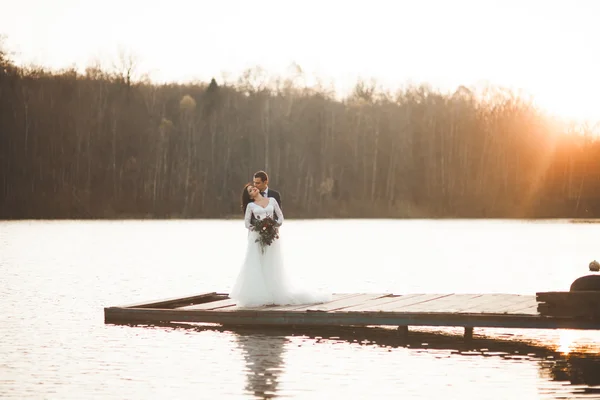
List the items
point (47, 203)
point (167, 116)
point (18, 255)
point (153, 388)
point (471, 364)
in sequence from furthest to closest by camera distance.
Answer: point (167, 116) < point (47, 203) < point (18, 255) < point (471, 364) < point (153, 388)

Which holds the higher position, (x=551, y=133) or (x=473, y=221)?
(x=551, y=133)

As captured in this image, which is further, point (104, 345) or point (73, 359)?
point (104, 345)

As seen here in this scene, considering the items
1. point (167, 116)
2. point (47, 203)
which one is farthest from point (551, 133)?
point (47, 203)

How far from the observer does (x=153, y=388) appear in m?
13.0

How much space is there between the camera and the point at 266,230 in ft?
57.3

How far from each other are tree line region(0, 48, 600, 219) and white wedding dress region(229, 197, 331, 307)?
7352cm

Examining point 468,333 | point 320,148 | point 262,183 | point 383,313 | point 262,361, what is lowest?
point 262,361

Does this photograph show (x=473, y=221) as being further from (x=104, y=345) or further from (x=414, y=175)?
(x=104, y=345)

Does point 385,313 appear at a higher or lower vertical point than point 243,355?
higher

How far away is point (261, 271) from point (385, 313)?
8.10 feet

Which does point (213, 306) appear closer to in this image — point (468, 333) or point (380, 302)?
point (380, 302)

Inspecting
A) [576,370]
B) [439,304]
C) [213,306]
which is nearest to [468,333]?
[439,304]

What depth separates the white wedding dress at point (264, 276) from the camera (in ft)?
57.8

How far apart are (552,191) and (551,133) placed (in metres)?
5.50
